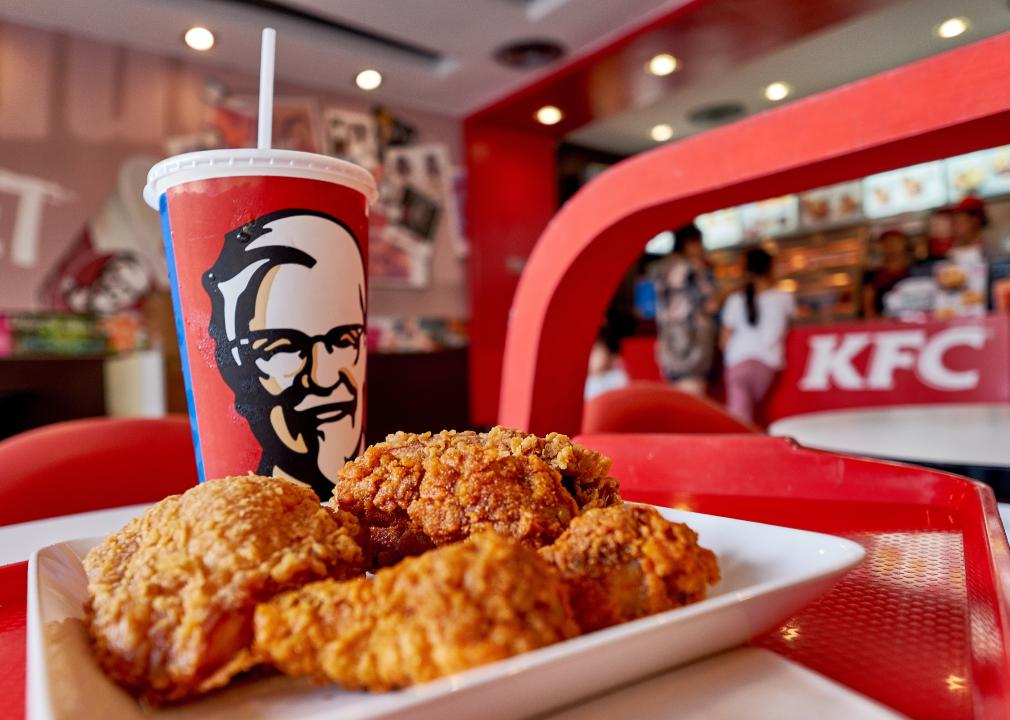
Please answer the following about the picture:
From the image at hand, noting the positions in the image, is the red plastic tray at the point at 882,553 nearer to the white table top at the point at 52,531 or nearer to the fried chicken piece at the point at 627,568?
the fried chicken piece at the point at 627,568

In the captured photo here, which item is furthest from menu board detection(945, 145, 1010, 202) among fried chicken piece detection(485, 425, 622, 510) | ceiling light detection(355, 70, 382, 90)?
fried chicken piece detection(485, 425, 622, 510)

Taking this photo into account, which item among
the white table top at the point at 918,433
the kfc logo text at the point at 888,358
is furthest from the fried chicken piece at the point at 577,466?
the kfc logo text at the point at 888,358

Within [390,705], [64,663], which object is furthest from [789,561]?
[64,663]

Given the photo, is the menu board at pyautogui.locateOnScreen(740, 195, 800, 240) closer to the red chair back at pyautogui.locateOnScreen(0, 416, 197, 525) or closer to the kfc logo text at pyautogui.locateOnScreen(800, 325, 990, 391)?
the kfc logo text at pyautogui.locateOnScreen(800, 325, 990, 391)

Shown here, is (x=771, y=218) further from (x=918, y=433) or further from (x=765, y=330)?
(x=918, y=433)

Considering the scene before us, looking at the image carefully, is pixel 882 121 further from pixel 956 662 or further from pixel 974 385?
pixel 974 385

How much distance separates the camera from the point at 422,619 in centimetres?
32

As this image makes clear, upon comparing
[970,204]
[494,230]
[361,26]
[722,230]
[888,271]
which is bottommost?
[888,271]

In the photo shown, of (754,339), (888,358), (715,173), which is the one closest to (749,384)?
(754,339)

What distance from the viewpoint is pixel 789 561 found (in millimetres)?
433

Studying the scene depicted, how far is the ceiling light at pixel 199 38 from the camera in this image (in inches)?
178

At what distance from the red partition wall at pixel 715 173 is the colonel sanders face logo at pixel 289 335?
0.40 m

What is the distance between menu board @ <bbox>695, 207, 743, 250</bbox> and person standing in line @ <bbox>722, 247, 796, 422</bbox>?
440cm

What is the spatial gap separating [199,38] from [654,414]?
440 cm
